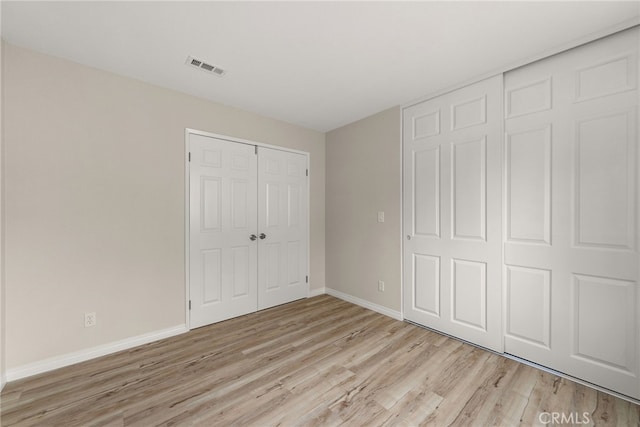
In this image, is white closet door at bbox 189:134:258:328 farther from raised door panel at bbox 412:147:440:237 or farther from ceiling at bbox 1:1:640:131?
raised door panel at bbox 412:147:440:237

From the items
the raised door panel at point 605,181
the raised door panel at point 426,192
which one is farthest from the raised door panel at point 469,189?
the raised door panel at point 605,181

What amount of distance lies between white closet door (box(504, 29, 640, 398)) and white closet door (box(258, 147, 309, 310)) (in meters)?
2.44

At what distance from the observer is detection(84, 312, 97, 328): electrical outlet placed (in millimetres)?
2239

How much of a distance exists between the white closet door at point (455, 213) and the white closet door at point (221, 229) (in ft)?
6.22

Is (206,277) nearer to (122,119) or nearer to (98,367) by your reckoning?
(98,367)

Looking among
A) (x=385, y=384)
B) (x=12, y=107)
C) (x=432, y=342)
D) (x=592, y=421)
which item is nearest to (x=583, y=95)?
(x=592, y=421)

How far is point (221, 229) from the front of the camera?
3.04 meters

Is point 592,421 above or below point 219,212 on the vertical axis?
below

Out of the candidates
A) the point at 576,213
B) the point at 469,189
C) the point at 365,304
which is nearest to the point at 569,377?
the point at 576,213

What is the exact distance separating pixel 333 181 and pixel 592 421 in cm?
328

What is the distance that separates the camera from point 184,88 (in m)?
2.68

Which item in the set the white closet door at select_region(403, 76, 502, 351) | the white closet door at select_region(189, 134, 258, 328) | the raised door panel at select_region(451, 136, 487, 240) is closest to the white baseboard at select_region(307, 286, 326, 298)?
the white closet door at select_region(189, 134, 258, 328)

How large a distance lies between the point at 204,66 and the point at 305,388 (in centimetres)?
272

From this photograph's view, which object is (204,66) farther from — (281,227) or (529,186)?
(529,186)
